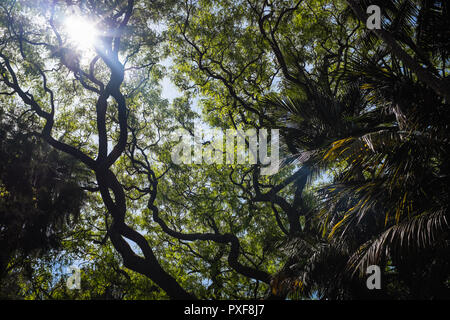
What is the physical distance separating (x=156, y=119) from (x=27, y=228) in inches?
267

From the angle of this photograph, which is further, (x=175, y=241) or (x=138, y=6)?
(x=175, y=241)

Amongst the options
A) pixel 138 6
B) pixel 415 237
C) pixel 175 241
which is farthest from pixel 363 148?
pixel 175 241

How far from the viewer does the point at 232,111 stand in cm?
927

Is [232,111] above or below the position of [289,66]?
below

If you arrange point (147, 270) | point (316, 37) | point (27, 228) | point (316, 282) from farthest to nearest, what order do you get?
point (316, 37), point (147, 270), point (27, 228), point (316, 282)

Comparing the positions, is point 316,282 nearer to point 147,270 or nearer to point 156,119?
point 147,270

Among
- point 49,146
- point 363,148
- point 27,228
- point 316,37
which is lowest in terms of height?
point 27,228

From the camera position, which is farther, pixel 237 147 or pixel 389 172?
pixel 237 147

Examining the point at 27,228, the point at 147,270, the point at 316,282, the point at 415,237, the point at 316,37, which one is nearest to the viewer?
the point at 415,237

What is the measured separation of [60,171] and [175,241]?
708 cm

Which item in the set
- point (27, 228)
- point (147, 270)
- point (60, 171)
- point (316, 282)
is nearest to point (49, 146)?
point (60, 171)

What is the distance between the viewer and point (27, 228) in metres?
5.28

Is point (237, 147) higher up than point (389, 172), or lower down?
higher up
